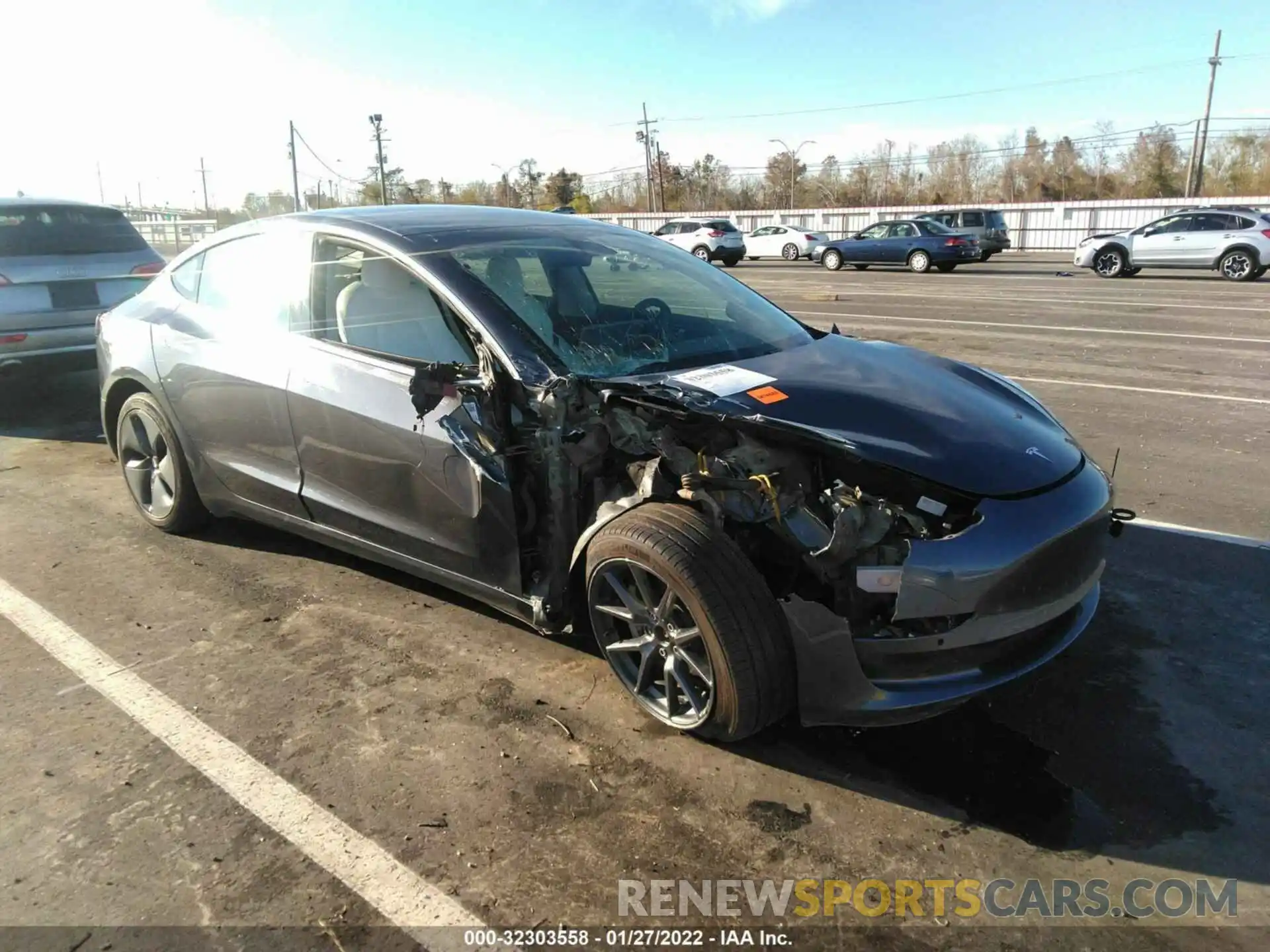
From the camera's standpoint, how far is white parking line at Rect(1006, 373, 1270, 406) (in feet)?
24.9

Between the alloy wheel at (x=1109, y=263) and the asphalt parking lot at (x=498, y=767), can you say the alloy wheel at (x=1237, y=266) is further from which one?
the asphalt parking lot at (x=498, y=767)

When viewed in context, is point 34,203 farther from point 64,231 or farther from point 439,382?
Answer: point 439,382

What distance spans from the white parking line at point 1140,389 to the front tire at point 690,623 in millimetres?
6604

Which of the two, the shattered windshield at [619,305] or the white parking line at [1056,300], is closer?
the shattered windshield at [619,305]

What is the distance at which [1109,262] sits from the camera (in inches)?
883

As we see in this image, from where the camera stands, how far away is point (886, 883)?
236 centimetres

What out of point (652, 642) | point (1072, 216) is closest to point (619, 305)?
point (652, 642)

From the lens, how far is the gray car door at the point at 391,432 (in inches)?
126

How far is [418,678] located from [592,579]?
0.87 metres

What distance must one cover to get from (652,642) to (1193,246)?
75.4 feet

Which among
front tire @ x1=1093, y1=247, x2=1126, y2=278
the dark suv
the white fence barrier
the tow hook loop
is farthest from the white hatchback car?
the tow hook loop

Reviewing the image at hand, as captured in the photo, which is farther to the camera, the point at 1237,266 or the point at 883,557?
the point at 1237,266

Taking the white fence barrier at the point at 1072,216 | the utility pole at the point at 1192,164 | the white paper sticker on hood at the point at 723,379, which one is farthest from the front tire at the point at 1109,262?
the utility pole at the point at 1192,164

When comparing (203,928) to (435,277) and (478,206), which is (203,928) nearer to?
(435,277)
